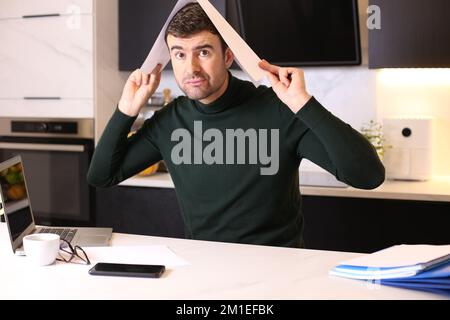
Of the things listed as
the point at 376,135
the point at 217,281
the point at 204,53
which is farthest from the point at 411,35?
the point at 217,281

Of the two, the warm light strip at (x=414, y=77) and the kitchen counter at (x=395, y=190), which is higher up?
the warm light strip at (x=414, y=77)

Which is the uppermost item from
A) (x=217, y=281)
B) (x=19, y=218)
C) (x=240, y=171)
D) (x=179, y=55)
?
(x=179, y=55)

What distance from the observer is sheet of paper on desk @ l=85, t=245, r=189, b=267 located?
158cm

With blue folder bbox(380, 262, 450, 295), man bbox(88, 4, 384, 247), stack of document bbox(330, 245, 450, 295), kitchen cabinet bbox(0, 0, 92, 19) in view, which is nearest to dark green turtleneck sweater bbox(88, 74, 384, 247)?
man bbox(88, 4, 384, 247)

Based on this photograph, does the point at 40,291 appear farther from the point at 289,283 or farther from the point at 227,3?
the point at 227,3

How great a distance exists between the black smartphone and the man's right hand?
68cm

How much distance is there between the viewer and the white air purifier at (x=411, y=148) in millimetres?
3035

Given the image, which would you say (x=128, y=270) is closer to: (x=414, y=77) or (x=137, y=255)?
(x=137, y=255)

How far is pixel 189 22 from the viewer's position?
6.20 ft

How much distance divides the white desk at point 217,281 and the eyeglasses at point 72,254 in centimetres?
4

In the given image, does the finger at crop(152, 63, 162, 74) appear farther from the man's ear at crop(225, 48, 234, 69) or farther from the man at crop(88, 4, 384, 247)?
the man's ear at crop(225, 48, 234, 69)

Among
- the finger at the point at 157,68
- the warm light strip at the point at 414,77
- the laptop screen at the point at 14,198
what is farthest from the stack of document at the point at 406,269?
the warm light strip at the point at 414,77

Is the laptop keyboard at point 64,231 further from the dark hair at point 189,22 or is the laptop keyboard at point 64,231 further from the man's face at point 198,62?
the dark hair at point 189,22

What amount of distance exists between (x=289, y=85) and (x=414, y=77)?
1622mm
